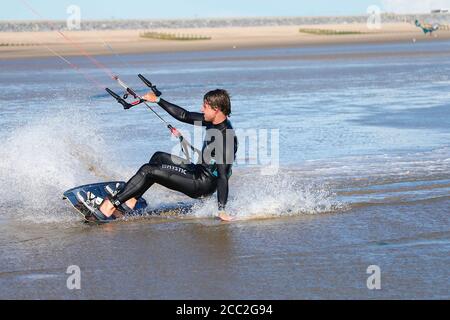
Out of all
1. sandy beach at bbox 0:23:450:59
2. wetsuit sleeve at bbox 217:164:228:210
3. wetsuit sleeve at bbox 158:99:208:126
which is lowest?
wetsuit sleeve at bbox 217:164:228:210

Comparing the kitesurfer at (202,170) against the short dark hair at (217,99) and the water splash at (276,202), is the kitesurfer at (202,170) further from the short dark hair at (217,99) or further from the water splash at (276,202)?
the water splash at (276,202)

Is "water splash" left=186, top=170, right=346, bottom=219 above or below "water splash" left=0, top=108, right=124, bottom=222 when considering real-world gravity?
below

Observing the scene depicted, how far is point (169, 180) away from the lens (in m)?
8.89

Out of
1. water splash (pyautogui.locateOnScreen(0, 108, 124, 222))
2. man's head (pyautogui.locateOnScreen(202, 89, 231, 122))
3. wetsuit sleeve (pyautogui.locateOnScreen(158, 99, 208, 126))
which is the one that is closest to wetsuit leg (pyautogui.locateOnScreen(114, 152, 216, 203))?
wetsuit sleeve (pyautogui.locateOnScreen(158, 99, 208, 126))

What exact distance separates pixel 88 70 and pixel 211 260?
30554mm

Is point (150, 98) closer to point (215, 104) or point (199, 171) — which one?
point (215, 104)

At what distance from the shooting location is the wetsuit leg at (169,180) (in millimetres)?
8859

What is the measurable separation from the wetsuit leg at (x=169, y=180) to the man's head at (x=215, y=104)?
0.55 meters

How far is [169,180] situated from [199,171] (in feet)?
1.00

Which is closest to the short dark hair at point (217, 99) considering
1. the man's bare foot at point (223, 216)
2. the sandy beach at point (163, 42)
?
the man's bare foot at point (223, 216)

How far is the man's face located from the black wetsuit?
0.09 metres

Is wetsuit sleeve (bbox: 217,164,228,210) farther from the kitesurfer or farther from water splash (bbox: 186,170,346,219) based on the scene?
water splash (bbox: 186,170,346,219)

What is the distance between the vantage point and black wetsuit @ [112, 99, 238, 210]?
8805 mm
